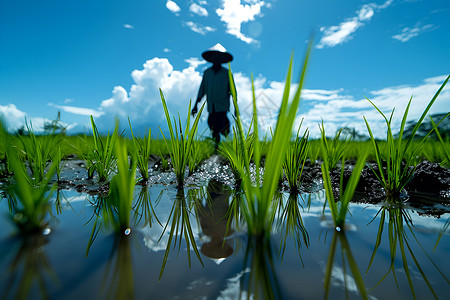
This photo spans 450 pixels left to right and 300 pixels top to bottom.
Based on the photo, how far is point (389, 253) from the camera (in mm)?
600

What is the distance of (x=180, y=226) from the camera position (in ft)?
2.56

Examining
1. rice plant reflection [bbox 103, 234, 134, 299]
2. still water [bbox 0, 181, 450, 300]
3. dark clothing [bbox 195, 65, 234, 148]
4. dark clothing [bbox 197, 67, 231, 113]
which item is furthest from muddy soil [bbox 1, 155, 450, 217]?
dark clothing [bbox 197, 67, 231, 113]

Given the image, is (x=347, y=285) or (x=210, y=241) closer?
(x=347, y=285)

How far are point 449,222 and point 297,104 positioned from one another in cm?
81

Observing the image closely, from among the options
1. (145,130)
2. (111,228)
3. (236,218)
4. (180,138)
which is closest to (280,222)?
(236,218)

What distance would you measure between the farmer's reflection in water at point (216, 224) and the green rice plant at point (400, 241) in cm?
35

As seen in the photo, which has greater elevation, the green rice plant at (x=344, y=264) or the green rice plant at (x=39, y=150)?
the green rice plant at (x=39, y=150)

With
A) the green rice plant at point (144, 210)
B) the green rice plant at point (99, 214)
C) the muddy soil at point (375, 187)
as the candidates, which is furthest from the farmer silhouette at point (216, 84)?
the green rice plant at point (99, 214)

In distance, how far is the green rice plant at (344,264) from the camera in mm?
454

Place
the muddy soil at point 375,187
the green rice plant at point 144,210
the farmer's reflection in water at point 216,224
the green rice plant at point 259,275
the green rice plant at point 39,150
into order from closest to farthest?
the green rice plant at point 259,275, the farmer's reflection in water at point 216,224, the green rice plant at point 144,210, the muddy soil at point 375,187, the green rice plant at point 39,150

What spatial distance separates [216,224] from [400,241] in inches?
22.5

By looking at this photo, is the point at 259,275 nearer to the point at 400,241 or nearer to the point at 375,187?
the point at 400,241

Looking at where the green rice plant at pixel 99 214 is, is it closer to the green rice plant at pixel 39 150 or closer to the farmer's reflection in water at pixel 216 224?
the farmer's reflection in water at pixel 216 224

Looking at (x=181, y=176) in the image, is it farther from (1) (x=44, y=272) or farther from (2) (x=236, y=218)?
(1) (x=44, y=272)
